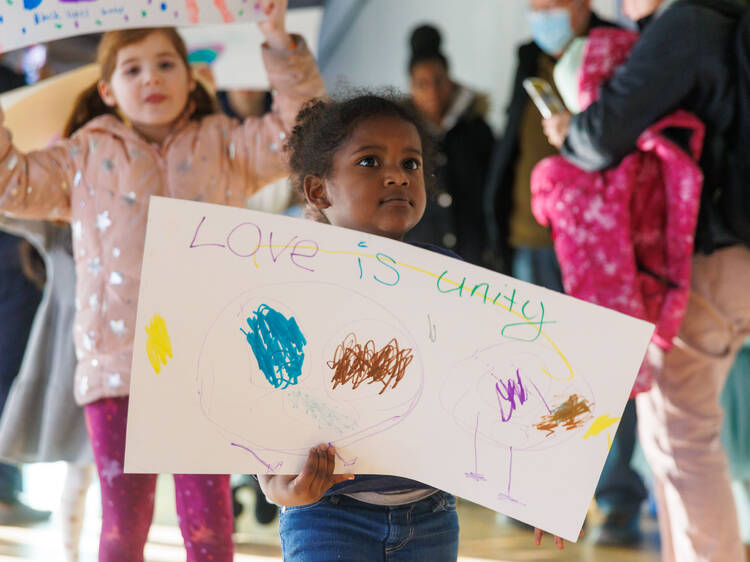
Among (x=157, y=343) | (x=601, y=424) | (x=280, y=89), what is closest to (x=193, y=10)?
(x=280, y=89)

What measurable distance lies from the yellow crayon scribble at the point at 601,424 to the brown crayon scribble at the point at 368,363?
0.20 m

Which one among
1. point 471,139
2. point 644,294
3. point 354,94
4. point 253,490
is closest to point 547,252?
point 471,139

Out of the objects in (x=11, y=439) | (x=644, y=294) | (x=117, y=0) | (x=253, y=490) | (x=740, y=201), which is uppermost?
(x=117, y=0)

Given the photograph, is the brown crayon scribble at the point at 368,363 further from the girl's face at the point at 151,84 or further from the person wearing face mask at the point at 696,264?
the person wearing face mask at the point at 696,264

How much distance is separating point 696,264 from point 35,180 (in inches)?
43.0

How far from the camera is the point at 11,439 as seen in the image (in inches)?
74.1

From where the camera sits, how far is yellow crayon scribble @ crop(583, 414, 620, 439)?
88cm

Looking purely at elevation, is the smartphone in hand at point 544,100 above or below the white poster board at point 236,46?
below

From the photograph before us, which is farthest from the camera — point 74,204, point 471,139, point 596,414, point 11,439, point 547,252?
point 471,139

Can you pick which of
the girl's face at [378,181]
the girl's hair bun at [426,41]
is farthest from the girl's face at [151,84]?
→ the girl's hair bun at [426,41]

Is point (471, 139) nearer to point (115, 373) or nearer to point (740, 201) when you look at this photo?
point (740, 201)

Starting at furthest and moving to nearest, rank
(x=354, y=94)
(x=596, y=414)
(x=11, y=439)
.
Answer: (x=11, y=439)
(x=354, y=94)
(x=596, y=414)

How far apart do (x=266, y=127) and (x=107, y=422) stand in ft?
1.67

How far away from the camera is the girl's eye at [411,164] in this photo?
1107 millimetres
